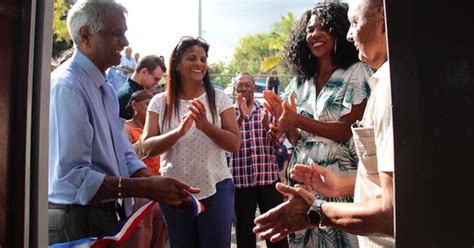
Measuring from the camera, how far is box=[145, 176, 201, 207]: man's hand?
1930mm

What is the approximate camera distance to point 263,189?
4.05m

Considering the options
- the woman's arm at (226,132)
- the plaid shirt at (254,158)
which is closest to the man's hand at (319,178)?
the woman's arm at (226,132)

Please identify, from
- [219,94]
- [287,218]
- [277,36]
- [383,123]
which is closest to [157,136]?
[219,94]

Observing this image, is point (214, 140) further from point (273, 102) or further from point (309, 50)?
point (309, 50)

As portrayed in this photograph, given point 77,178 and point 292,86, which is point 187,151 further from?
point 77,178

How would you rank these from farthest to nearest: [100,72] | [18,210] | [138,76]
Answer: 1. [138,76]
2. [100,72]
3. [18,210]

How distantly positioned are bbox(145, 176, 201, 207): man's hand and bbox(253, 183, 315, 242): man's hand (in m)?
0.66

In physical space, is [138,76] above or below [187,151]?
above

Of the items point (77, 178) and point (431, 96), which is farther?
point (77, 178)

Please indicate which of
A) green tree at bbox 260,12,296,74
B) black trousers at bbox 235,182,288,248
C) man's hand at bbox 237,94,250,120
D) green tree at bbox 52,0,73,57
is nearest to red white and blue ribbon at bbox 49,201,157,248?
green tree at bbox 52,0,73,57

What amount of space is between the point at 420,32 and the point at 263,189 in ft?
10.9

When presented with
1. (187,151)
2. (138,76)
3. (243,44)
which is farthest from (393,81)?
(243,44)

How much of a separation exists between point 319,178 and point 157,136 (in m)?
1.37

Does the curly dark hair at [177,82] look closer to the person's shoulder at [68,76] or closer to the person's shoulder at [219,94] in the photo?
the person's shoulder at [219,94]
